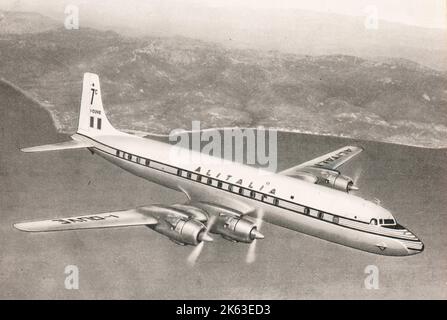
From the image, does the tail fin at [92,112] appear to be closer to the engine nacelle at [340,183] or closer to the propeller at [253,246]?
the propeller at [253,246]

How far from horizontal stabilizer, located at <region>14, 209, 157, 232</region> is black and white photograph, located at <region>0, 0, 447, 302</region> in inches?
4.0

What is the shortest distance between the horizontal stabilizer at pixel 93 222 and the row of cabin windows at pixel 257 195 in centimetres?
402

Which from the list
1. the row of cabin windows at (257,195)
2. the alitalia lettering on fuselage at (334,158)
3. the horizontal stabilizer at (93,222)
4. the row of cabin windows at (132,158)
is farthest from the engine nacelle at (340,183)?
the horizontal stabilizer at (93,222)

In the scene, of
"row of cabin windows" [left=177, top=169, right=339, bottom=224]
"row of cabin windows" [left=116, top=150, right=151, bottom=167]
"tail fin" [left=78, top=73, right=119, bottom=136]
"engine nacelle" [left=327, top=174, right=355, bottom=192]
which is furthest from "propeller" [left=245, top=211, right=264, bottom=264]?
"tail fin" [left=78, top=73, right=119, bottom=136]

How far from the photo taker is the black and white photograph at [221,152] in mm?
23031

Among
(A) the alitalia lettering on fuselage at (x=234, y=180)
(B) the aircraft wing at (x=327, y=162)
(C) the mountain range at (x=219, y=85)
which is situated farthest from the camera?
(C) the mountain range at (x=219, y=85)

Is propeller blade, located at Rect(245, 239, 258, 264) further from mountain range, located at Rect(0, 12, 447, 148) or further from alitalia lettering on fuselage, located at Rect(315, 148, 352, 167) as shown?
mountain range, located at Rect(0, 12, 447, 148)

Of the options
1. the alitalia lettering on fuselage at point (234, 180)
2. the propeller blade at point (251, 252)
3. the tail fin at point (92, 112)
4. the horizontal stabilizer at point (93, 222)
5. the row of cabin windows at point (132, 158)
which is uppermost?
the tail fin at point (92, 112)

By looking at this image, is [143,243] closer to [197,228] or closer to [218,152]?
[197,228]

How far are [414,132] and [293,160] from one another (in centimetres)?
1176

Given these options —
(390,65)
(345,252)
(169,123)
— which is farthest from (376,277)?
(390,65)

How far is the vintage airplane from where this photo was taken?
71.3 ft

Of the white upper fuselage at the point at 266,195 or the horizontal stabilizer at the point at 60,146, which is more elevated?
the horizontal stabilizer at the point at 60,146

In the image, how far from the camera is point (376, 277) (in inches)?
944
